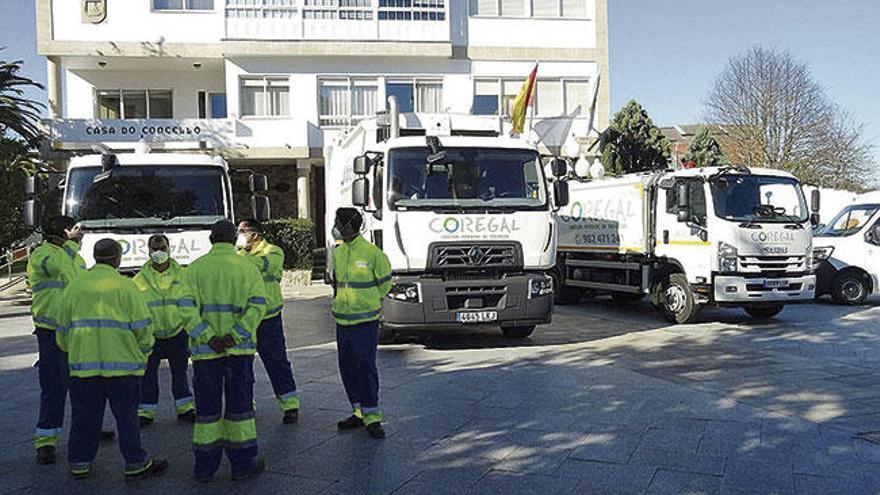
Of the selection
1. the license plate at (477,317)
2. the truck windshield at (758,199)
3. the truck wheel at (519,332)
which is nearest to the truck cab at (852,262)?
the truck windshield at (758,199)

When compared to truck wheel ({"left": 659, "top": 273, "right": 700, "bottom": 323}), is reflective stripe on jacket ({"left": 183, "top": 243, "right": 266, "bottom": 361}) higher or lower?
higher

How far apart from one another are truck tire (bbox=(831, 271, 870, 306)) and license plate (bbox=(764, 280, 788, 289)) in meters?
4.79

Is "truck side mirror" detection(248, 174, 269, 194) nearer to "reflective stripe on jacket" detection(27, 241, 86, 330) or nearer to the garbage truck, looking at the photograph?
the garbage truck

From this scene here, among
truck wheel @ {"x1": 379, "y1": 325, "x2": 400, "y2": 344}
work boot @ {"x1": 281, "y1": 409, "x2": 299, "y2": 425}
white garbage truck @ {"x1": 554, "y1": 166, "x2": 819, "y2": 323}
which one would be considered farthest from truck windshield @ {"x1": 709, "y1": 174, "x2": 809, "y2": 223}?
work boot @ {"x1": 281, "y1": 409, "x2": 299, "y2": 425}

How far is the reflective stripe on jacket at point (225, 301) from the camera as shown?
16.5 ft

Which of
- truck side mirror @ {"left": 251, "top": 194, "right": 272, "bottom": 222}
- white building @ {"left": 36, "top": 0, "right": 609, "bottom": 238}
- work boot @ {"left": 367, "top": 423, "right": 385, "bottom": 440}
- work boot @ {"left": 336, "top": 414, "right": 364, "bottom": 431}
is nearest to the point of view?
work boot @ {"left": 367, "top": 423, "right": 385, "bottom": 440}

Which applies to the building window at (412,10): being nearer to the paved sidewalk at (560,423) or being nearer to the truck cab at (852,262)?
the truck cab at (852,262)

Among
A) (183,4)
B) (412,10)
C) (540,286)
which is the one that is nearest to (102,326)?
(540,286)

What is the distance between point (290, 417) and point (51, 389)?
6.32ft

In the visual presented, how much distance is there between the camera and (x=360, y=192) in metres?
9.87

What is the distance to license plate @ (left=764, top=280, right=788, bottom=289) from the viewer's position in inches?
464

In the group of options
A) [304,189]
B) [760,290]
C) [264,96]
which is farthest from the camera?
[264,96]

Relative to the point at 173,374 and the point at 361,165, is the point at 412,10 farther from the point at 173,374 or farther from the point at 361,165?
the point at 173,374

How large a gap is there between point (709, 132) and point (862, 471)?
1251 inches
